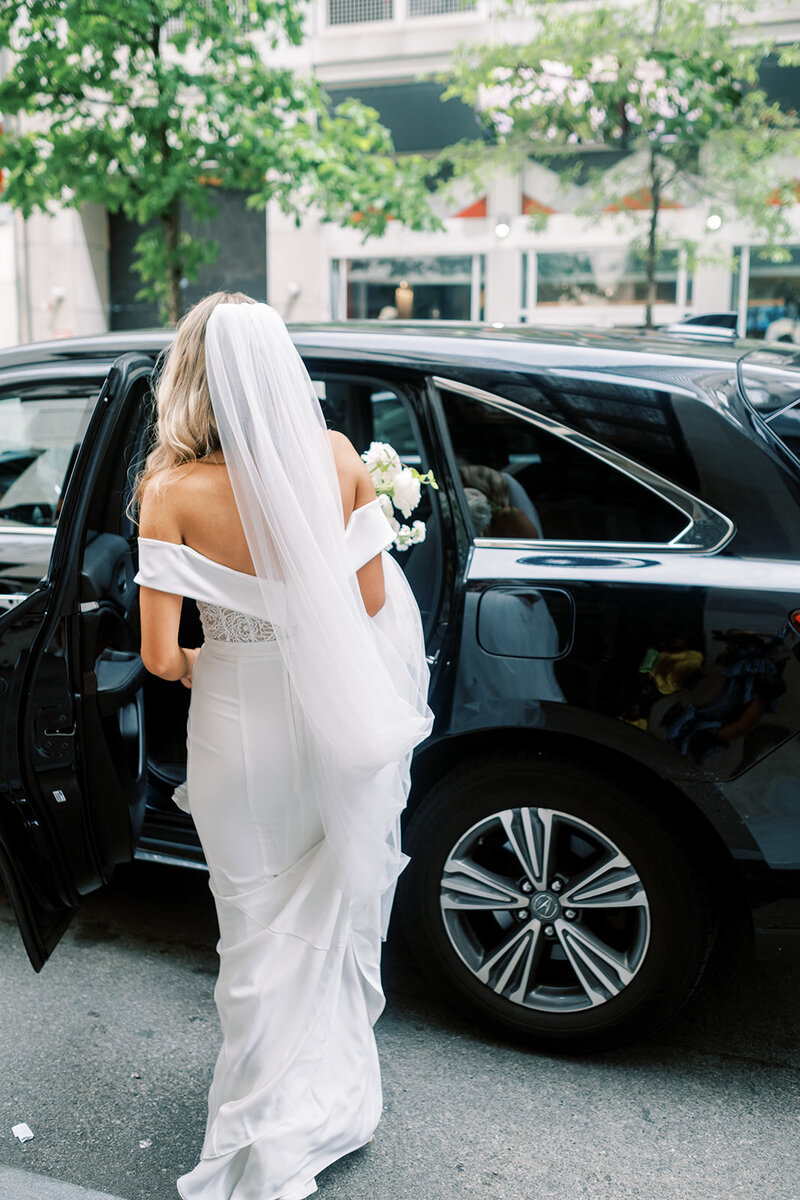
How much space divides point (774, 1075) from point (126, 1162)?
159 centimetres

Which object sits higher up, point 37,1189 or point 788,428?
point 788,428

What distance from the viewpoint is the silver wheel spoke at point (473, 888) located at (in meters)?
2.74

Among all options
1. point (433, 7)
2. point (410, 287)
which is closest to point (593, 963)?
point (410, 287)

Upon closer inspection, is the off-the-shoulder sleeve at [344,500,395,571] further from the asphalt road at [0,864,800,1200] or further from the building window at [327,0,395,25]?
the building window at [327,0,395,25]

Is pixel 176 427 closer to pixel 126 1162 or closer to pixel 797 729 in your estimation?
pixel 797 729

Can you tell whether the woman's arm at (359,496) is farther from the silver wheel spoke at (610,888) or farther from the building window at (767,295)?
the building window at (767,295)

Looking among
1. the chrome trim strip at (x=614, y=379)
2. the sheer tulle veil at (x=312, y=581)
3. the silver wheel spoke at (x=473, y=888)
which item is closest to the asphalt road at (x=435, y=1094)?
the silver wheel spoke at (x=473, y=888)

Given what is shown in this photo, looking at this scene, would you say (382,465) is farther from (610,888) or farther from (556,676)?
(610,888)

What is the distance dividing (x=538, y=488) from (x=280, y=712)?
1.05m

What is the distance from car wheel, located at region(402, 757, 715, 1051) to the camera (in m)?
2.59

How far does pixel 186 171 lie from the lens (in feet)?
24.0

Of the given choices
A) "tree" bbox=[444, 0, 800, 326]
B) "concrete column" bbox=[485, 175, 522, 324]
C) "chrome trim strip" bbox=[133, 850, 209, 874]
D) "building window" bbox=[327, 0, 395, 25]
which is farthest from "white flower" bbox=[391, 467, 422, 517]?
"building window" bbox=[327, 0, 395, 25]

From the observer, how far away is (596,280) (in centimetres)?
1434

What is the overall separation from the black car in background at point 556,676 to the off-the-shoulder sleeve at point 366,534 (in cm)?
53
